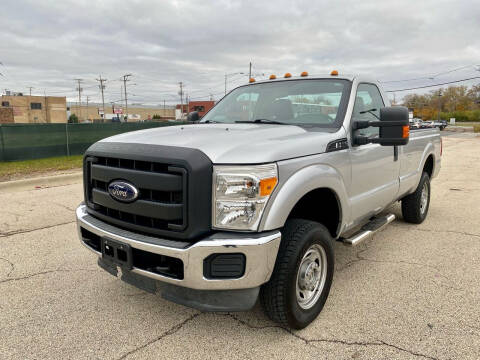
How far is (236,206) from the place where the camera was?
7.43 feet

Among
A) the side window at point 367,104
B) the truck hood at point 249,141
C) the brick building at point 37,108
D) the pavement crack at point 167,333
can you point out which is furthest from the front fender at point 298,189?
the brick building at point 37,108

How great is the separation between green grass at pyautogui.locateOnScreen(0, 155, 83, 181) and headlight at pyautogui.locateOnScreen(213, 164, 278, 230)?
27.7 ft

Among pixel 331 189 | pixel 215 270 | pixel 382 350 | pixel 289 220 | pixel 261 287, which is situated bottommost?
pixel 382 350

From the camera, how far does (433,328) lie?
2.75 meters

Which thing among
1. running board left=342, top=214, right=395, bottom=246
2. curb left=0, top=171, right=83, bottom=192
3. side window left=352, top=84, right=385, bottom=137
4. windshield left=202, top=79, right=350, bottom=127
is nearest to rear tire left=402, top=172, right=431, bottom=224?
running board left=342, top=214, right=395, bottom=246

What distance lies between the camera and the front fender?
2.31 m

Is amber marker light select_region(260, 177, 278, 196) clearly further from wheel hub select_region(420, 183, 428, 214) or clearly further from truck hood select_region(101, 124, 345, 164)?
wheel hub select_region(420, 183, 428, 214)

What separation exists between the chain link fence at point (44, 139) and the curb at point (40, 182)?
4.10 meters

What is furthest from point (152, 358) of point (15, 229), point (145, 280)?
point (15, 229)

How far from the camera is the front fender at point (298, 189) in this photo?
231 centimetres

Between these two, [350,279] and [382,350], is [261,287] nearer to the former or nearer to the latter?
[382,350]

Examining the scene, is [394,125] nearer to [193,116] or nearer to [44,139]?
[193,116]

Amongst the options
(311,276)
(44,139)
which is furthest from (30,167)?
(311,276)

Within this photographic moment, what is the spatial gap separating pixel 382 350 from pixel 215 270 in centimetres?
126
